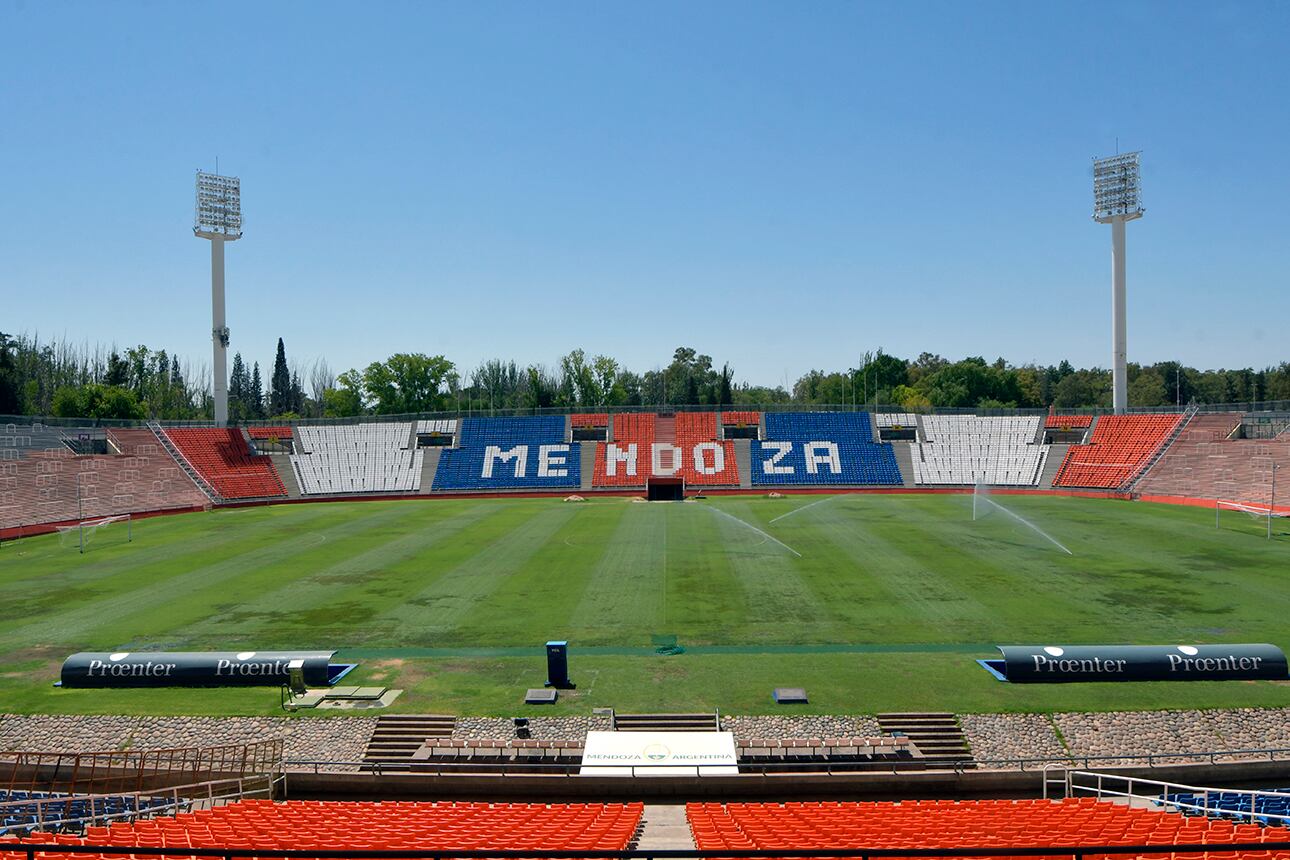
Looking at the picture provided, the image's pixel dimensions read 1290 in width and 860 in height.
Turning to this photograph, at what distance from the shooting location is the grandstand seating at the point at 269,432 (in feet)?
274

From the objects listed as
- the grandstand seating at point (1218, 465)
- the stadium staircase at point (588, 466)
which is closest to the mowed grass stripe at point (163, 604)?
the stadium staircase at point (588, 466)

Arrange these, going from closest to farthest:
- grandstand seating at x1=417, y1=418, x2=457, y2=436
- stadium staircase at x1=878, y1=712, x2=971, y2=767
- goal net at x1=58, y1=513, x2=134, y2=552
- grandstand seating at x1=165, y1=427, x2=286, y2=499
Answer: stadium staircase at x1=878, y1=712, x2=971, y2=767 < goal net at x1=58, y1=513, x2=134, y2=552 < grandstand seating at x1=165, y1=427, x2=286, y2=499 < grandstand seating at x1=417, y1=418, x2=457, y2=436

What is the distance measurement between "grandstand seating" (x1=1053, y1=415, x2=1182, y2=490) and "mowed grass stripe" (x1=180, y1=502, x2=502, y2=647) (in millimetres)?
52920

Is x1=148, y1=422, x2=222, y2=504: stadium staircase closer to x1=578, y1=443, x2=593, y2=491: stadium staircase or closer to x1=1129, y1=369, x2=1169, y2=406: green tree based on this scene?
x1=578, y1=443, x2=593, y2=491: stadium staircase

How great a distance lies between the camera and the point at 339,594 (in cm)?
3631

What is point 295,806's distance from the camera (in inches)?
610

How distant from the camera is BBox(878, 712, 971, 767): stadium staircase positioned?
65.6 ft

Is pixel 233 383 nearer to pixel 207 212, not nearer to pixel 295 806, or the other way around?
pixel 207 212

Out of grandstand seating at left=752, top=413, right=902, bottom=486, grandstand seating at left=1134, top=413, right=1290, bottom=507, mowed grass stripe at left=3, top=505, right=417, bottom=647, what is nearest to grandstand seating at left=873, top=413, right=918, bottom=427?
grandstand seating at left=752, top=413, right=902, bottom=486

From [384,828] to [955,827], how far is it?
27.5 ft

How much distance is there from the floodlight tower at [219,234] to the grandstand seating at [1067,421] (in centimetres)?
7899

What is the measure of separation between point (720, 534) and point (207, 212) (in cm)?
6198

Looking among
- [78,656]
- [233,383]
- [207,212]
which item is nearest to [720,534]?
[78,656]

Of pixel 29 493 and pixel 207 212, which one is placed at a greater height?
pixel 207 212
